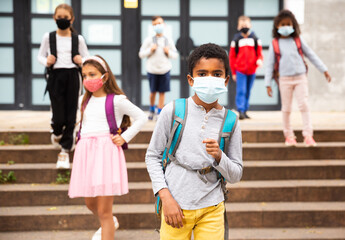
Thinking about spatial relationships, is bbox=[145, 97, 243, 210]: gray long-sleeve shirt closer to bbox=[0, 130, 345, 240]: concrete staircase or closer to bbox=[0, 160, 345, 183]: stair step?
bbox=[0, 130, 345, 240]: concrete staircase

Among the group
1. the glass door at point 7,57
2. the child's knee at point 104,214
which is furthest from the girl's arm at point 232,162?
the glass door at point 7,57

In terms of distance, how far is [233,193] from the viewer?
19.3 feet

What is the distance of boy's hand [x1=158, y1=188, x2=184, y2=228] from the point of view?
259 cm

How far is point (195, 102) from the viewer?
2.77 m

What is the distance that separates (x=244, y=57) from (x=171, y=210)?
667 cm

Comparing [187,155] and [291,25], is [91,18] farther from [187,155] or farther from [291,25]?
[187,155]

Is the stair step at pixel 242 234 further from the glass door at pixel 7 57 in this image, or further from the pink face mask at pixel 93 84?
the glass door at pixel 7 57

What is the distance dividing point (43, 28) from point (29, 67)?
1012mm

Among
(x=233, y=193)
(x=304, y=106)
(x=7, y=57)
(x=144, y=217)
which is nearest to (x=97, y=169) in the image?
(x=144, y=217)

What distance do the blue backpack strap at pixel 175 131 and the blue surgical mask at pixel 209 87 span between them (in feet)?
0.46

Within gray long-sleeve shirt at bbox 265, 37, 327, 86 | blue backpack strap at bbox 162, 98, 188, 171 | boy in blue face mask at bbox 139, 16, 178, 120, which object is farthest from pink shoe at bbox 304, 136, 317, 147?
blue backpack strap at bbox 162, 98, 188, 171

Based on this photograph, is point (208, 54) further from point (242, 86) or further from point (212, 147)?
point (242, 86)

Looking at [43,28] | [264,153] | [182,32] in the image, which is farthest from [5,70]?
→ [264,153]

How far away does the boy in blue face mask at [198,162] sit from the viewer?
2.63 metres
